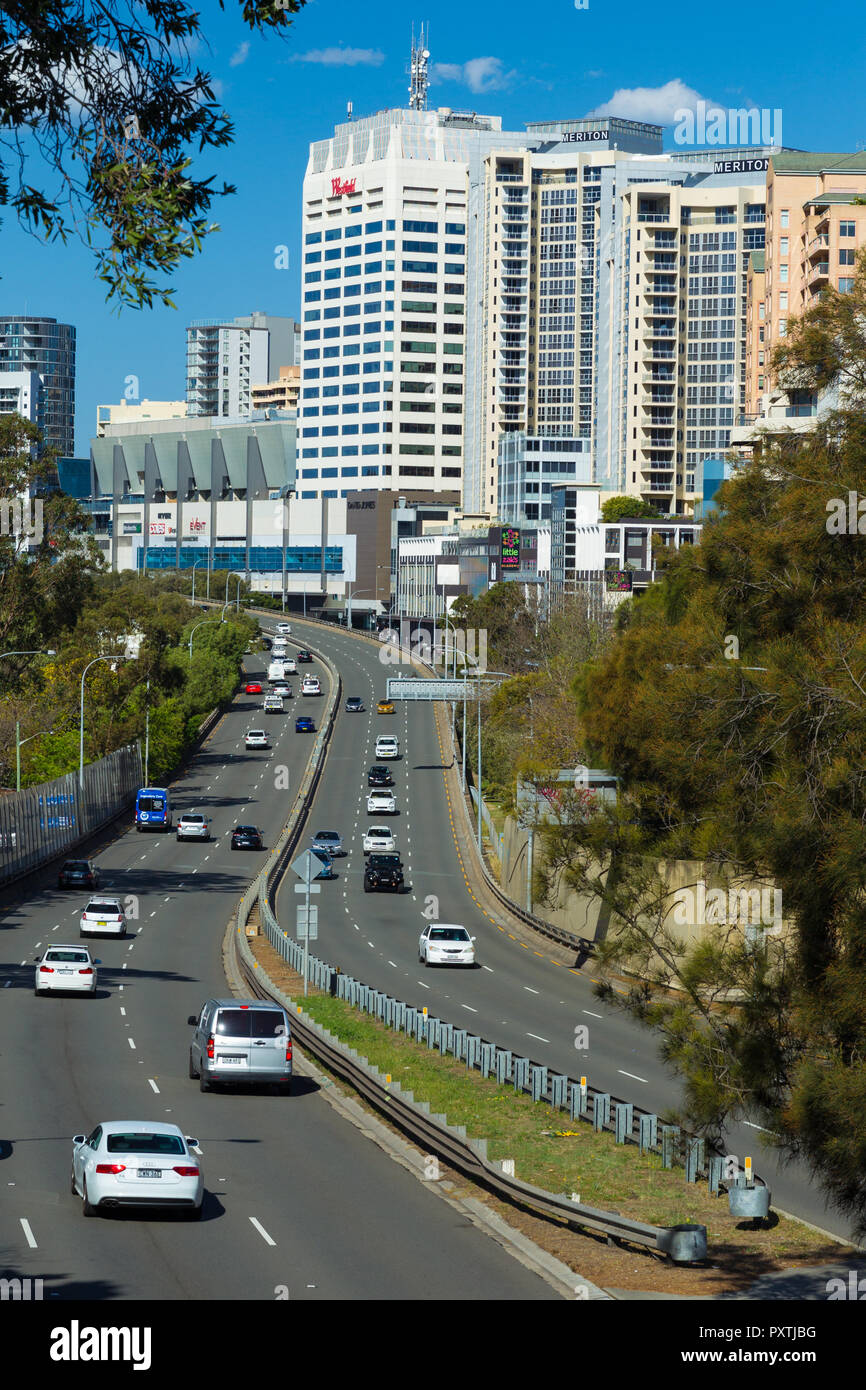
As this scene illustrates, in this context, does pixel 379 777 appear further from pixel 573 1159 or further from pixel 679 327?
pixel 679 327

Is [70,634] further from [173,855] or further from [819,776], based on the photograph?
[819,776]

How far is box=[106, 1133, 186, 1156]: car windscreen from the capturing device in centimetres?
1734

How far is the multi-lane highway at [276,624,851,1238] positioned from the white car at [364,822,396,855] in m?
0.86

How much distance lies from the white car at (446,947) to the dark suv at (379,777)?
130ft

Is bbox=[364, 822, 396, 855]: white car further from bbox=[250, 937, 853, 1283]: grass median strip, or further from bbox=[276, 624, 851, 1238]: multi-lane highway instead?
bbox=[250, 937, 853, 1283]: grass median strip

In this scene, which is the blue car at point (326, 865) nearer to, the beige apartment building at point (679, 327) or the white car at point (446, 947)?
the white car at point (446, 947)

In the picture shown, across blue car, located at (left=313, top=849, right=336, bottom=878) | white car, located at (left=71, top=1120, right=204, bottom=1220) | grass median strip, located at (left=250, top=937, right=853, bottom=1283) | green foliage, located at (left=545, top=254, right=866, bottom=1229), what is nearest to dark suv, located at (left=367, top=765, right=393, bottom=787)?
blue car, located at (left=313, top=849, right=336, bottom=878)

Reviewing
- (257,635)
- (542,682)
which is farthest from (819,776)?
(257,635)

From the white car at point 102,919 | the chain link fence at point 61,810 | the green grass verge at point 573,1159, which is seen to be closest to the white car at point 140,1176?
the green grass verge at point 573,1159

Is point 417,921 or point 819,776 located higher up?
point 819,776
